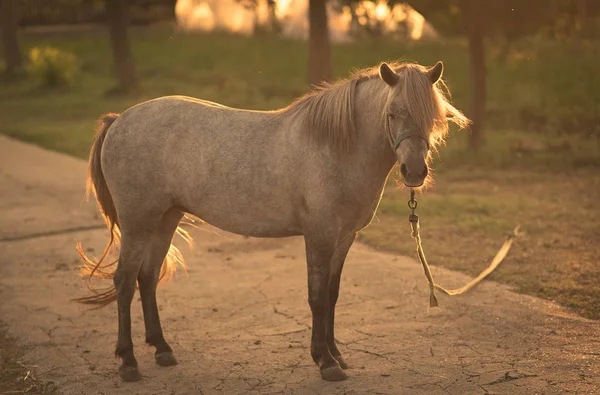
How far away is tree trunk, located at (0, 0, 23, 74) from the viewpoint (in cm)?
2631

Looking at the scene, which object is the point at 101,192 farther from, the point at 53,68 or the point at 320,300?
the point at 53,68

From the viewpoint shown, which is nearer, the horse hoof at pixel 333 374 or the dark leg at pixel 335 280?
the horse hoof at pixel 333 374

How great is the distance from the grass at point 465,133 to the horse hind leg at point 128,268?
10.8 ft

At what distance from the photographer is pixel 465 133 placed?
14633mm

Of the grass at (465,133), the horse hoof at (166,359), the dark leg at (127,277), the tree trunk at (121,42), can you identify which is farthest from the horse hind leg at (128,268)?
the tree trunk at (121,42)

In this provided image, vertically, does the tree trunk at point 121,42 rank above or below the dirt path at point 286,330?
above

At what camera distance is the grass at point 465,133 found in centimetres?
786

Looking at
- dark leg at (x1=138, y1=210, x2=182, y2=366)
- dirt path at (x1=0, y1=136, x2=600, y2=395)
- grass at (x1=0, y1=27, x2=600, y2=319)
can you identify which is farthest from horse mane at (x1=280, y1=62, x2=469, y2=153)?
grass at (x1=0, y1=27, x2=600, y2=319)

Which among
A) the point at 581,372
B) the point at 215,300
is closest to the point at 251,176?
the point at 215,300

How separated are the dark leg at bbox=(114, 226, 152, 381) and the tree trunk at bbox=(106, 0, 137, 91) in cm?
1733

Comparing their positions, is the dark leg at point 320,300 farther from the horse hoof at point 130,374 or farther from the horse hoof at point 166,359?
the horse hoof at point 130,374

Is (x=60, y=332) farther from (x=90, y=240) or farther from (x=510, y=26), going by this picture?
(x=510, y=26)

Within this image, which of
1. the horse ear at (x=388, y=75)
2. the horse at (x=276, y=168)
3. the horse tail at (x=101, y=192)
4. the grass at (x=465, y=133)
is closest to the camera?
the horse ear at (x=388, y=75)

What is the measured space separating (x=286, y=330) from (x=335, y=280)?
0.84 m
